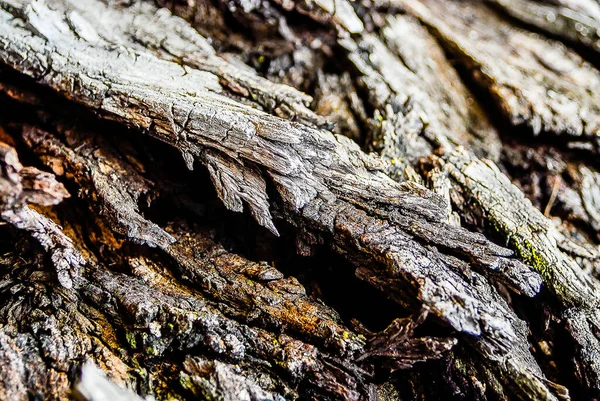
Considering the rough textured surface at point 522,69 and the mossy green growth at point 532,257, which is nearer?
the mossy green growth at point 532,257

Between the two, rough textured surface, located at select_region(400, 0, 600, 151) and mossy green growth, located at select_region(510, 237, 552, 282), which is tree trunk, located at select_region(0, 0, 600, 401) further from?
rough textured surface, located at select_region(400, 0, 600, 151)

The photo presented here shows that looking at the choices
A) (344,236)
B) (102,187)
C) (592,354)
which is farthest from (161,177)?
(592,354)

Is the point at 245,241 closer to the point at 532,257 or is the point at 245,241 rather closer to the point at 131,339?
the point at 131,339

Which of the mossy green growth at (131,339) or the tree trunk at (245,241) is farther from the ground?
the tree trunk at (245,241)

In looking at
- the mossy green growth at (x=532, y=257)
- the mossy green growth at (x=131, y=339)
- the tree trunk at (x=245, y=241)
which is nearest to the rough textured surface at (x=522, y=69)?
the tree trunk at (x=245, y=241)

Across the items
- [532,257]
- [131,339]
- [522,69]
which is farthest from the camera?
[522,69]

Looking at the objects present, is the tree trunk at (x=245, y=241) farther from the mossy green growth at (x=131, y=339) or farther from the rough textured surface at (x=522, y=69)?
the rough textured surface at (x=522, y=69)

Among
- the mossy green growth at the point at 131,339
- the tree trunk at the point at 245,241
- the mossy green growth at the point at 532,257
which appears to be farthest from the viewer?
the mossy green growth at the point at 532,257

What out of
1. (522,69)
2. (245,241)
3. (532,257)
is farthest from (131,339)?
(522,69)

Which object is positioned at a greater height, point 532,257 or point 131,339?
point 532,257

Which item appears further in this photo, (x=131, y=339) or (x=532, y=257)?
(x=532, y=257)
